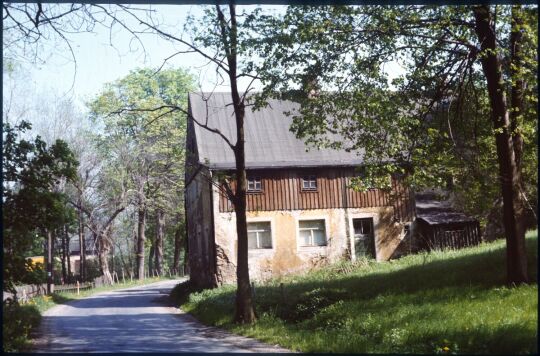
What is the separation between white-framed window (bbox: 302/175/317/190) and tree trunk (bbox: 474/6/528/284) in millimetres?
14024

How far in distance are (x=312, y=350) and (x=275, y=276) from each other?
50.4ft

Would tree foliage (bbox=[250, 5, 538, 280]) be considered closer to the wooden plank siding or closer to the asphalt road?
the asphalt road

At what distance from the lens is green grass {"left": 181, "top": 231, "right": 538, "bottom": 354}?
898 centimetres

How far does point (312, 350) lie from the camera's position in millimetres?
9984

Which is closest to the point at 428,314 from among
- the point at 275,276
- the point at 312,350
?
the point at 312,350

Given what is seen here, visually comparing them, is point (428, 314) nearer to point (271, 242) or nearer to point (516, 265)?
point (516, 265)

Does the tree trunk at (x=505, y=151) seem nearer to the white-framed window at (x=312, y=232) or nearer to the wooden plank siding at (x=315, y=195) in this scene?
the wooden plank siding at (x=315, y=195)

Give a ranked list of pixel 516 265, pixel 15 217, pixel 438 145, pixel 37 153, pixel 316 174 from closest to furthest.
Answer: pixel 15 217 → pixel 37 153 → pixel 516 265 → pixel 438 145 → pixel 316 174

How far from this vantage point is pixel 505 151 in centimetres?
1290

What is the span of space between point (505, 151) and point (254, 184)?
14719mm

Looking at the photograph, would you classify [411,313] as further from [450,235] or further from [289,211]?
[450,235]

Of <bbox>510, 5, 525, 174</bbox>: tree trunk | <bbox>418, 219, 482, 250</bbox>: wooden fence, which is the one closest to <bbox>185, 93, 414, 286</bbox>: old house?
<bbox>418, 219, 482, 250</bbox>: wooden fence

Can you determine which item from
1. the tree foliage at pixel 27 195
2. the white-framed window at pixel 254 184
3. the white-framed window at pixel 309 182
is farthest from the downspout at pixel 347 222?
the tree foliage at pixel 27 195

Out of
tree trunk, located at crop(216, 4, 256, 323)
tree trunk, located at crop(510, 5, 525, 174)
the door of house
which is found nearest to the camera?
tree trunk, located at crop(510, 5, 525, 174)
